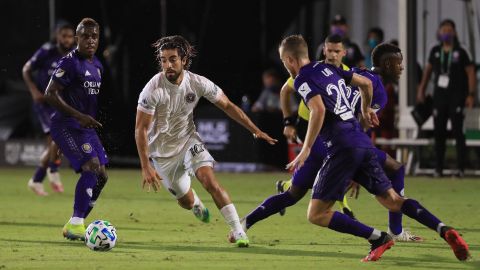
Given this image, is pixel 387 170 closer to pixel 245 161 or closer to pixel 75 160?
pixel 75 160

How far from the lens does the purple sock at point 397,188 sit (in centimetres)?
988

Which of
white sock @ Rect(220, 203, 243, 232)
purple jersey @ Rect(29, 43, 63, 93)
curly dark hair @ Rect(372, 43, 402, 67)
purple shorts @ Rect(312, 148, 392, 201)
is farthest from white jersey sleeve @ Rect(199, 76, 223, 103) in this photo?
purple jersey @ Rect(29, 43, 63, 93)

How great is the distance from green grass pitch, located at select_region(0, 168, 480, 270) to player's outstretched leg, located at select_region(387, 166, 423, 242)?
0.61 ft

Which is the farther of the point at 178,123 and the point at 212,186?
the point at 178,123

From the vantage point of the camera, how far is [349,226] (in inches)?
340

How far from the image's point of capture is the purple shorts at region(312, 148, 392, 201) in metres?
8.52

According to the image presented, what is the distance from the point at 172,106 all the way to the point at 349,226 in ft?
7.16

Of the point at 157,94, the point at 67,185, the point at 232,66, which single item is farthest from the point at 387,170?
the point at 232,66

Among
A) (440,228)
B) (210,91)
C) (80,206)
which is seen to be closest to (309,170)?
(210,91)

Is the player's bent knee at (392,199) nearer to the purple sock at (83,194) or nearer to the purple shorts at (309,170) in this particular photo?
the purple shorts at (309,170)

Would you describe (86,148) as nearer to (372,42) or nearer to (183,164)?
(183,164)

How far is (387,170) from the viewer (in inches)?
388

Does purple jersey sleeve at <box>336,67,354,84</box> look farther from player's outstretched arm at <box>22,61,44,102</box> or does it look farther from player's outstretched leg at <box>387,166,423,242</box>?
player's outstretched arm at <box>22,61,44,102</box>

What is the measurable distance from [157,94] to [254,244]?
1575mm
